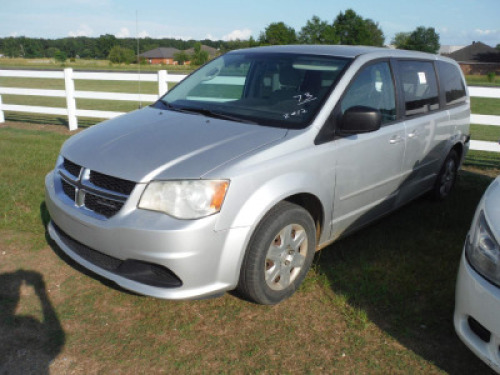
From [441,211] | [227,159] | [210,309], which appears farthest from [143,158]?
[441,211]

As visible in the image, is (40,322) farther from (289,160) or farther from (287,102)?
(287,102)

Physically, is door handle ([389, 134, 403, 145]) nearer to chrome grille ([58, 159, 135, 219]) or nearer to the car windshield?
the car windshield

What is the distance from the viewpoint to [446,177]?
539cm

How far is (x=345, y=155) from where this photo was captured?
11.2ft

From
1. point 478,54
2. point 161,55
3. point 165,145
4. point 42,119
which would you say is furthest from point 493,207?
point 161,55

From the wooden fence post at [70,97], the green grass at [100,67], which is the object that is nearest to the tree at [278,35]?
the green grass at [100,67]

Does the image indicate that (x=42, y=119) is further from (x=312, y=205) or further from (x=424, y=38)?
(x=424, y=38)

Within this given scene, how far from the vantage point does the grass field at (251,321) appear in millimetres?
2650

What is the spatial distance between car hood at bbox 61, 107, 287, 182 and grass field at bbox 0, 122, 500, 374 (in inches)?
39.9

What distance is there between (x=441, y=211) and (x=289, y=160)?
2999mm

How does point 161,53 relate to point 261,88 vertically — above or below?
above

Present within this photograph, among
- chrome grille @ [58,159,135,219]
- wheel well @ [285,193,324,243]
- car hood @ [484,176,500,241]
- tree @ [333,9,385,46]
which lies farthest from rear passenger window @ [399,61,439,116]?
tree @ [333,9,385,46]

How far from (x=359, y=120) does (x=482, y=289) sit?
56.8 inches

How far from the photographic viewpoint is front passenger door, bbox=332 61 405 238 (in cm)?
346
